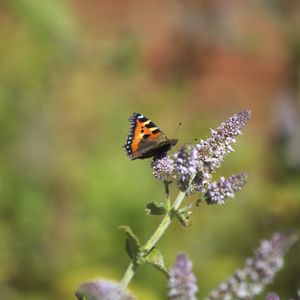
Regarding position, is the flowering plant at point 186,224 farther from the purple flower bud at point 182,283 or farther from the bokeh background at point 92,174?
the bokeh background at point 92,174

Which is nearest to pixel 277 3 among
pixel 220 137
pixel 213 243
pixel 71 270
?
pixel 213 243

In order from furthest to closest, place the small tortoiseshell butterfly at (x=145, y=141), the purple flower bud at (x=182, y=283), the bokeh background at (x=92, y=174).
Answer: the bokeh background at (x=92, y=174) < the small tortoiseshell butterfly at (x=145, y=141) < the purple flower bud at (x=182, y=283)

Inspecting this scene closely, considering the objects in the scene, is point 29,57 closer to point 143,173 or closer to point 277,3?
point 143,173

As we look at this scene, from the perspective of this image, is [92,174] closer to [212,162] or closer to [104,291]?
[212,162]

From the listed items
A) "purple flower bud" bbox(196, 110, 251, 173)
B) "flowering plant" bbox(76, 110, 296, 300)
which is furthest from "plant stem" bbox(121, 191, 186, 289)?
"purple flower bud" bbox(196, 110, 251, 173)

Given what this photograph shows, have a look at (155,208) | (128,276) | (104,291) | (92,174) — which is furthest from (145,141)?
(92,174)

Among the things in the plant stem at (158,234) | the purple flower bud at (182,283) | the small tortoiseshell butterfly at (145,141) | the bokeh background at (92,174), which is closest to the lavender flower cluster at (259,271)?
the purple flower bud at (182,283)
